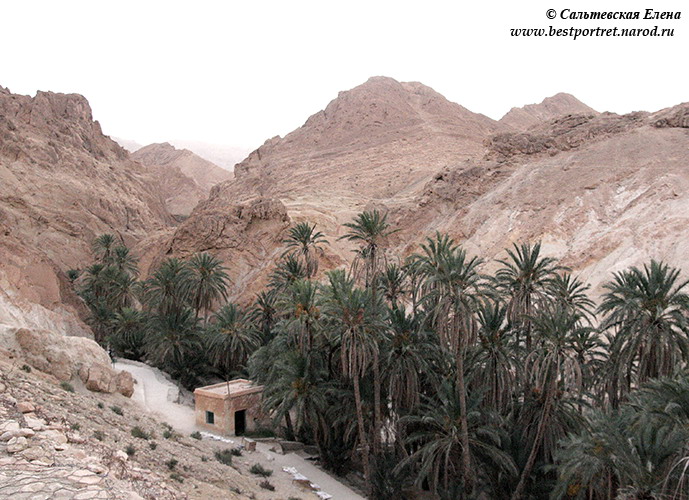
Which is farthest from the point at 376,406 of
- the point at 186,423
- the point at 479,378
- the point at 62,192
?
the point at 62,192

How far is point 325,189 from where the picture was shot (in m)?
79.4

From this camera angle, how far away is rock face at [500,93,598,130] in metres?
119

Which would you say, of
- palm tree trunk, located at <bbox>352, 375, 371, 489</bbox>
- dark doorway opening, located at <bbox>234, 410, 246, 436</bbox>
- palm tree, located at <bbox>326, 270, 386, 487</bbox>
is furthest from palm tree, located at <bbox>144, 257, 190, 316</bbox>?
palm tree trunk, located at <bbox>352, 375, 371, 489</bbox>

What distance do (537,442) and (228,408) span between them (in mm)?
14814

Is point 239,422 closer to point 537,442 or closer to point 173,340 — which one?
point 173,340

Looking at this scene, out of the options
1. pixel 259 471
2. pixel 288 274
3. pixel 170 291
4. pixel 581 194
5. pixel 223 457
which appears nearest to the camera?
pixel 223 457

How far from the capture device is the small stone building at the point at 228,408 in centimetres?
2833

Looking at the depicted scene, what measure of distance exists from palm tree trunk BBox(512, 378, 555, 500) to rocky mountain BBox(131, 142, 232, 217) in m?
101

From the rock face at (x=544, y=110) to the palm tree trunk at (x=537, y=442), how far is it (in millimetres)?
99445

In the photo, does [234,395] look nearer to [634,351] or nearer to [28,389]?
[28,389]

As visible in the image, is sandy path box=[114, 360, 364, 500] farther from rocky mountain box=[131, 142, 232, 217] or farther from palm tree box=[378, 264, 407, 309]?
rocky mountain box=[131, 142, 232, 217]

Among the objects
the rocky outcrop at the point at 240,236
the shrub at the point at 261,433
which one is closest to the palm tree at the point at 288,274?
the shrub at the point at 261,433

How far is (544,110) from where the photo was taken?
5027 inches

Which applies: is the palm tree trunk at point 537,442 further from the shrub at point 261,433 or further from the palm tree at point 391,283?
the shrub at point 261,433
